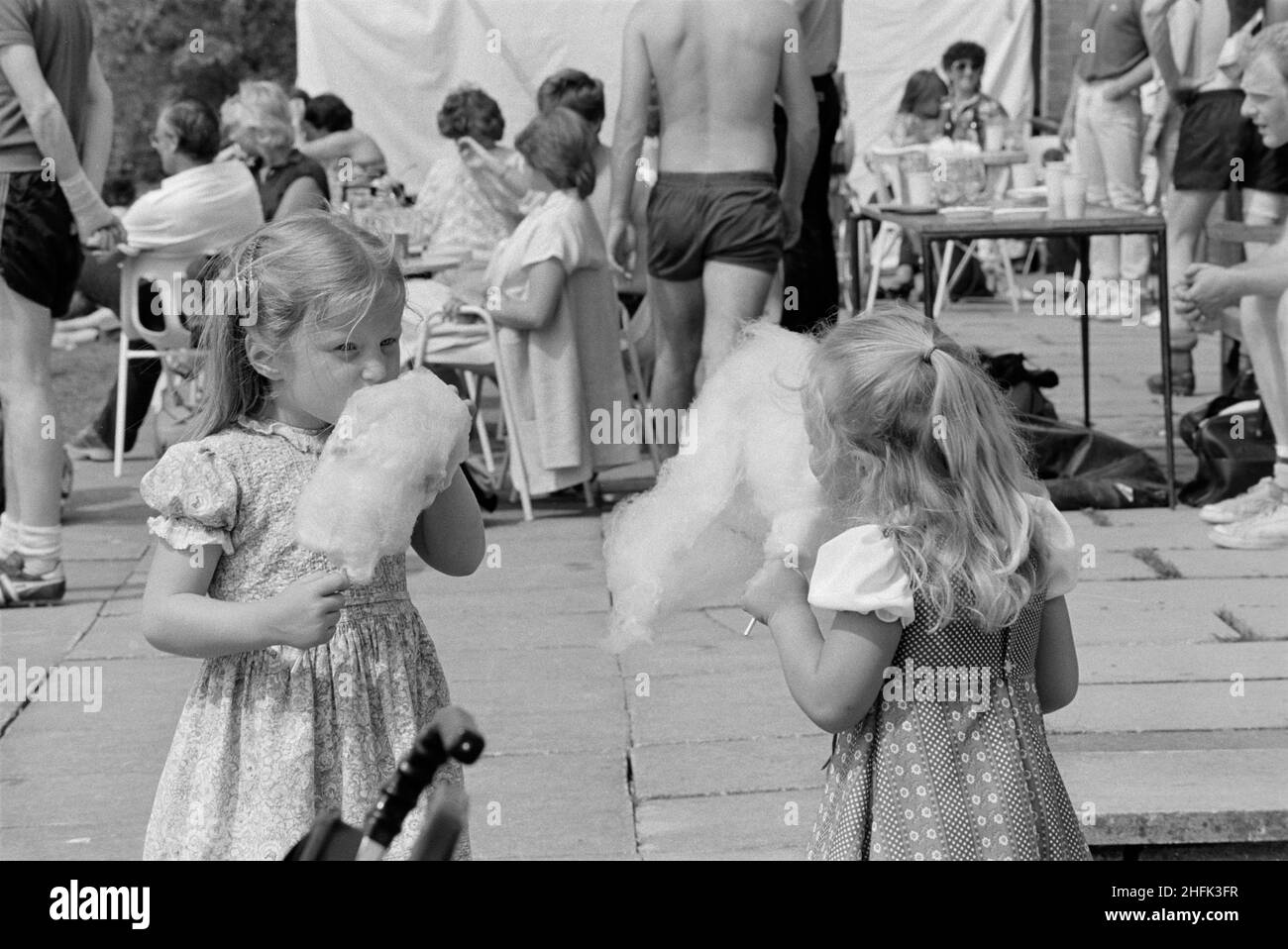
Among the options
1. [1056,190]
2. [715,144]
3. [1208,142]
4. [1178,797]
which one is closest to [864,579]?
[1178,797]

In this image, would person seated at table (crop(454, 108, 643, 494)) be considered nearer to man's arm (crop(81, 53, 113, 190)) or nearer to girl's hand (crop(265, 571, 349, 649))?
man's arm (crop(81, 53, 113, 190))

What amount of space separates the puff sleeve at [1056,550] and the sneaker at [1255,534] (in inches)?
146

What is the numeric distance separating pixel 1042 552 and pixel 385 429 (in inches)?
33.5

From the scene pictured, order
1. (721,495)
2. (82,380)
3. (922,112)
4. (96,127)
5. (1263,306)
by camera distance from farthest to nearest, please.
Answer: (922,112) < (82,380) < (1263,306) < (96,127) < (721,495)

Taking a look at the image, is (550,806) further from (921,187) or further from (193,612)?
(921,187)

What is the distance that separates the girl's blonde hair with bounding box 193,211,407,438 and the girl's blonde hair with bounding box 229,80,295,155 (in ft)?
19.7

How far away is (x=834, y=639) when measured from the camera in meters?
2.20

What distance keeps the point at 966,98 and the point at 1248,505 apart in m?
7.51

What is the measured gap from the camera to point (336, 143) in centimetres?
1031

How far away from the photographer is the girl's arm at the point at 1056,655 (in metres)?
2.34

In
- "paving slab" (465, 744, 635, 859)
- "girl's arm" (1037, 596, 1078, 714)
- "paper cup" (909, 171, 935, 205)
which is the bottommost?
"paving slab" (465, 744, 635, 859)

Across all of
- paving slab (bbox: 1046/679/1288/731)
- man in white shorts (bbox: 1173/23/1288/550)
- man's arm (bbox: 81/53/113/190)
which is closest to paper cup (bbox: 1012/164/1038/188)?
man in white shorts (bbox: 1173/23/1288/550)

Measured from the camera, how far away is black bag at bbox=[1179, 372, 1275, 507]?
20.6 feet

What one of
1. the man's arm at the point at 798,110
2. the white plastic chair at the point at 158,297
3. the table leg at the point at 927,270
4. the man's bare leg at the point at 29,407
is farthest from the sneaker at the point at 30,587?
the table leg at the point at 927,270
